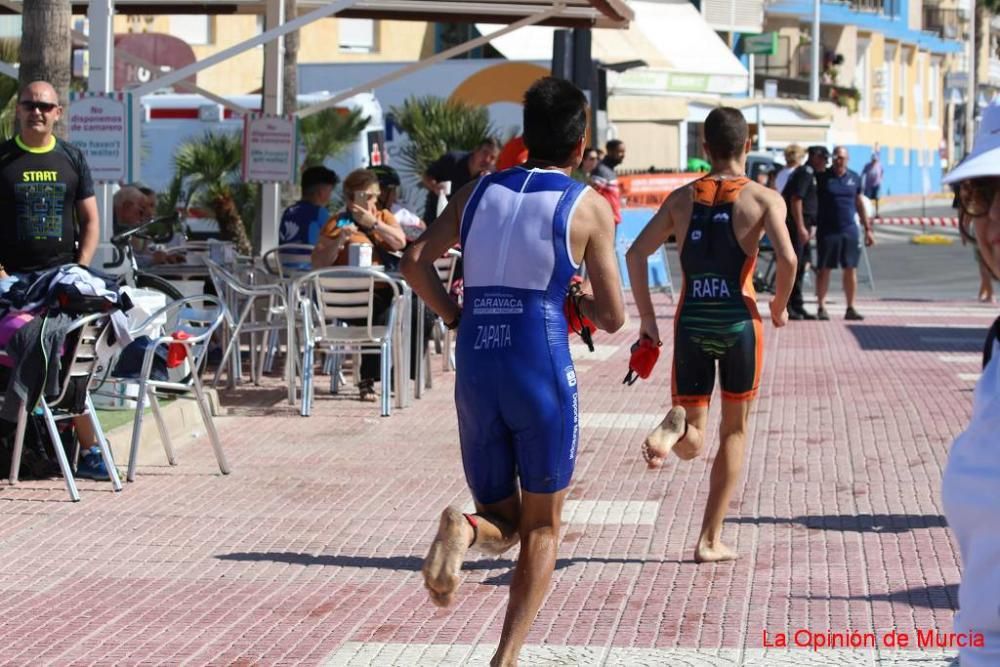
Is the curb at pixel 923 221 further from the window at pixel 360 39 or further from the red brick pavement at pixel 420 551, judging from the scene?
the red brick pavement at pixel 420 551

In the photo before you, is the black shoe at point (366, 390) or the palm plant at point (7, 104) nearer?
the black shoe at point (366, 390)

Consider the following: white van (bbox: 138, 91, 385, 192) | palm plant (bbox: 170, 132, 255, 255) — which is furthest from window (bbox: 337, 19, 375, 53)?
palm plant (bbox: 170, 132, 255, 255)

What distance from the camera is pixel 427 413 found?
38.6ft

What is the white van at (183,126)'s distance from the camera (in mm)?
24641

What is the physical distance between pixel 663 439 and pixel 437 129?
18031mm

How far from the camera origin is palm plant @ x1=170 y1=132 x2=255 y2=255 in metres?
18.3

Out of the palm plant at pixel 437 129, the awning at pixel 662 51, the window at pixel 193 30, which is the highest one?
the window at pixel 193 30

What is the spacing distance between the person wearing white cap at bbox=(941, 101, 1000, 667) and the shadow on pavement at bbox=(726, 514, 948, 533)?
548 cm

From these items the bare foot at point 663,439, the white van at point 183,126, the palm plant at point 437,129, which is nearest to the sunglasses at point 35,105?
the bare foot at point 663,439

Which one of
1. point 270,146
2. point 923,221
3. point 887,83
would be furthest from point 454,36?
point 887,83

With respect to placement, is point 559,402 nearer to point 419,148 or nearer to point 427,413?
point 427,413

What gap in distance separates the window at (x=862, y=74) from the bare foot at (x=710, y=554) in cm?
6118

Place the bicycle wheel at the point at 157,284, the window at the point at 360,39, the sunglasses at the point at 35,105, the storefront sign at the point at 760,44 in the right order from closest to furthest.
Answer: the sunglasses at the point at 35,105 < the bicycle wheel at the point at 157,284 < the window at the point at 360,39 < the storefront sign at the point at 760,44

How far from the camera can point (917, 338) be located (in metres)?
17.7
